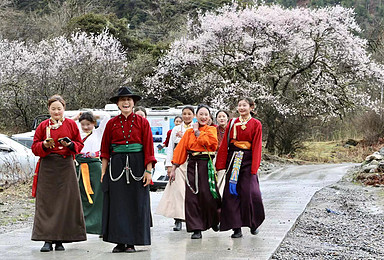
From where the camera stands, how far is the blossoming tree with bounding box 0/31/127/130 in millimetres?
28562

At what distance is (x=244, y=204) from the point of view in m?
7.68

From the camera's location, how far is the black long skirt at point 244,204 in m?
7.63

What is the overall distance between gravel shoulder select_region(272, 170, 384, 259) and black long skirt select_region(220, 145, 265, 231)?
0.51 m

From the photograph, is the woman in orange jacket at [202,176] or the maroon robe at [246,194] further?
the woman in orange jacket at [202,176]

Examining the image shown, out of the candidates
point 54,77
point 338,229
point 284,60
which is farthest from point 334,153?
point 338,229

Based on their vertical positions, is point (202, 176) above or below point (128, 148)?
below

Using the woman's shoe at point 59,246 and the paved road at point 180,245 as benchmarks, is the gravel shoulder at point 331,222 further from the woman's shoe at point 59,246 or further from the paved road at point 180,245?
the woman's shoe at point 59,246

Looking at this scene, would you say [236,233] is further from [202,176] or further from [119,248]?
[119,248]

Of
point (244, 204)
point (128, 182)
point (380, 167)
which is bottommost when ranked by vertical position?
point (380, 167)

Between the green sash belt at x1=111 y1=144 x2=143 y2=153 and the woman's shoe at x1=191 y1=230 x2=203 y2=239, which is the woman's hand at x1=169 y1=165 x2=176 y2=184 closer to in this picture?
the woman's shoe at x1=191 y1=230 x2=203 y2=239

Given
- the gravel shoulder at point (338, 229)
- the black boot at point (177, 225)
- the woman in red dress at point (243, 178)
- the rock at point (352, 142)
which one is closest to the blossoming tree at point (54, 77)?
the rock at point (352, 142)

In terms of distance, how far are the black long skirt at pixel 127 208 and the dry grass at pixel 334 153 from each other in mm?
23387

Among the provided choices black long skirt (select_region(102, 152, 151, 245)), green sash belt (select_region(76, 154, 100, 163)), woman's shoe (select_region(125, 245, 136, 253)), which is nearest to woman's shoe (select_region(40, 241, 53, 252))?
black long skirt (select_region(102, 152, 151, 245))

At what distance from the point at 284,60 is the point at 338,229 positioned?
21.5 m
